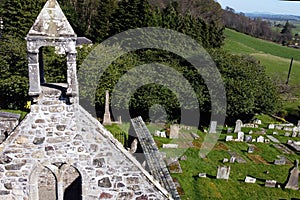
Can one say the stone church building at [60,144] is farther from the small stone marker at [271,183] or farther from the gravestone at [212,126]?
the gravestone at [212,126]

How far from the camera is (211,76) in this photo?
89.2ft

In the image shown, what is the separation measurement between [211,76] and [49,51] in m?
14.6

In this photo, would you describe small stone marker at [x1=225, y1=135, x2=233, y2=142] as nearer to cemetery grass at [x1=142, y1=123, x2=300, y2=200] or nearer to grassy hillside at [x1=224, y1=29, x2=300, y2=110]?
cemetery grass at [x1=142, y1=123, x2=300, y2=200]

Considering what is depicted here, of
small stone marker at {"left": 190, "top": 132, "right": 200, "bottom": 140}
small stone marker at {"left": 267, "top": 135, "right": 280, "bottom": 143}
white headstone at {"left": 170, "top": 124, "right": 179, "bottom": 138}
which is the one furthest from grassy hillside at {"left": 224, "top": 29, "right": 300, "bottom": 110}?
white headstone at {"left": 170, "top": 124, "right": 179, "bottom": 138}

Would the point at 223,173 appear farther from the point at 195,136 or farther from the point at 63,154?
the point at 63,154

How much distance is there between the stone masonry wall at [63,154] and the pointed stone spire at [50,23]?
1235 mm

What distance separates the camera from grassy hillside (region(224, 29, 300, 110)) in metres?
52.9

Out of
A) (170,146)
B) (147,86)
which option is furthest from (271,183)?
(147,86)

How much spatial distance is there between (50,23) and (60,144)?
7.98 ft

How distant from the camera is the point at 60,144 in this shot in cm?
641

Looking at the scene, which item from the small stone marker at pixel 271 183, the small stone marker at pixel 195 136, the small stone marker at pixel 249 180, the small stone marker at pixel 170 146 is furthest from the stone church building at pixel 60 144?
the small stone marker at pixel 195 136

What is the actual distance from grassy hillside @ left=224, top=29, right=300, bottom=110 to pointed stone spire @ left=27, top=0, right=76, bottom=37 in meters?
43.3

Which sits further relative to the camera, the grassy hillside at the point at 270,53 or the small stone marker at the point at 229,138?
the grassy hillside at the point at 270,53

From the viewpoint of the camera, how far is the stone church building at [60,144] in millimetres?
6160
